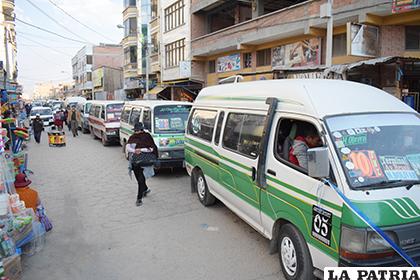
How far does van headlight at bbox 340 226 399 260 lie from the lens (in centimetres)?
283

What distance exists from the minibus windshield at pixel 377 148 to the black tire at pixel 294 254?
3.03ft

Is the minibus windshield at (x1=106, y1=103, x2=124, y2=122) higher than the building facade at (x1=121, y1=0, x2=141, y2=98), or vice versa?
the building facade at (x1=121, y1=0, x2=141, y2=98)

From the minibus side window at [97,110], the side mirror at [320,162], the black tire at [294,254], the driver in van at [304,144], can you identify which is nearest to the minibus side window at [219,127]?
the driver in van at [304,144]

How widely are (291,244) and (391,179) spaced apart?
1255 mm

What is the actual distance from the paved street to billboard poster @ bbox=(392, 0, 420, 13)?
337 inches

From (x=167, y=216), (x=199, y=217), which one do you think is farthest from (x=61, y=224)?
(x=199, y=217)

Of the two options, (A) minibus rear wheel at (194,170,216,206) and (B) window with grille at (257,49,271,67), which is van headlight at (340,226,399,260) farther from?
(B) window with grille at (257,49,271,67)

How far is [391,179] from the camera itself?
10.2 feet

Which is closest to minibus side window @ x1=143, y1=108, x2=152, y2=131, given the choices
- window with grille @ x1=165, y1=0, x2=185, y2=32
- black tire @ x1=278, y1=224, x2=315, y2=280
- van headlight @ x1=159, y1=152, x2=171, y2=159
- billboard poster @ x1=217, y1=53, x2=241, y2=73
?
van headlight @ x1=159, y1=152, x2=171, y2=159

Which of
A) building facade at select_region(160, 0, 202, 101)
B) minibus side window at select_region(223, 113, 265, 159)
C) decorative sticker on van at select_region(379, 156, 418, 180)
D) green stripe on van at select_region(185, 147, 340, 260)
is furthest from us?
building facade at select_region(160, 0, 202, 101)

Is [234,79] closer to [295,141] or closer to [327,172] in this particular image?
[295,141]

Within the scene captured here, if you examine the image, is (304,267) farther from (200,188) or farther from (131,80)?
(131,80)

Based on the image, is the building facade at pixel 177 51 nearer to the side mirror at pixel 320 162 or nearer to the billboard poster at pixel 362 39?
the billboard poster at pixel 362 39

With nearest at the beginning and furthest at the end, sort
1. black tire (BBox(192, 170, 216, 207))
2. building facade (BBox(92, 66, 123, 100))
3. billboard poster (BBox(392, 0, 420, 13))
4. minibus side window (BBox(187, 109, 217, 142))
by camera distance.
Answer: minibus side window (BBox(187, 109, 217, 142)) < black tire (BBox(192, 170, 216, 207)) < billboard poster (BBox(392, 0, 420, 13)) < building facade (BBox(92, 66, 123, 100))
